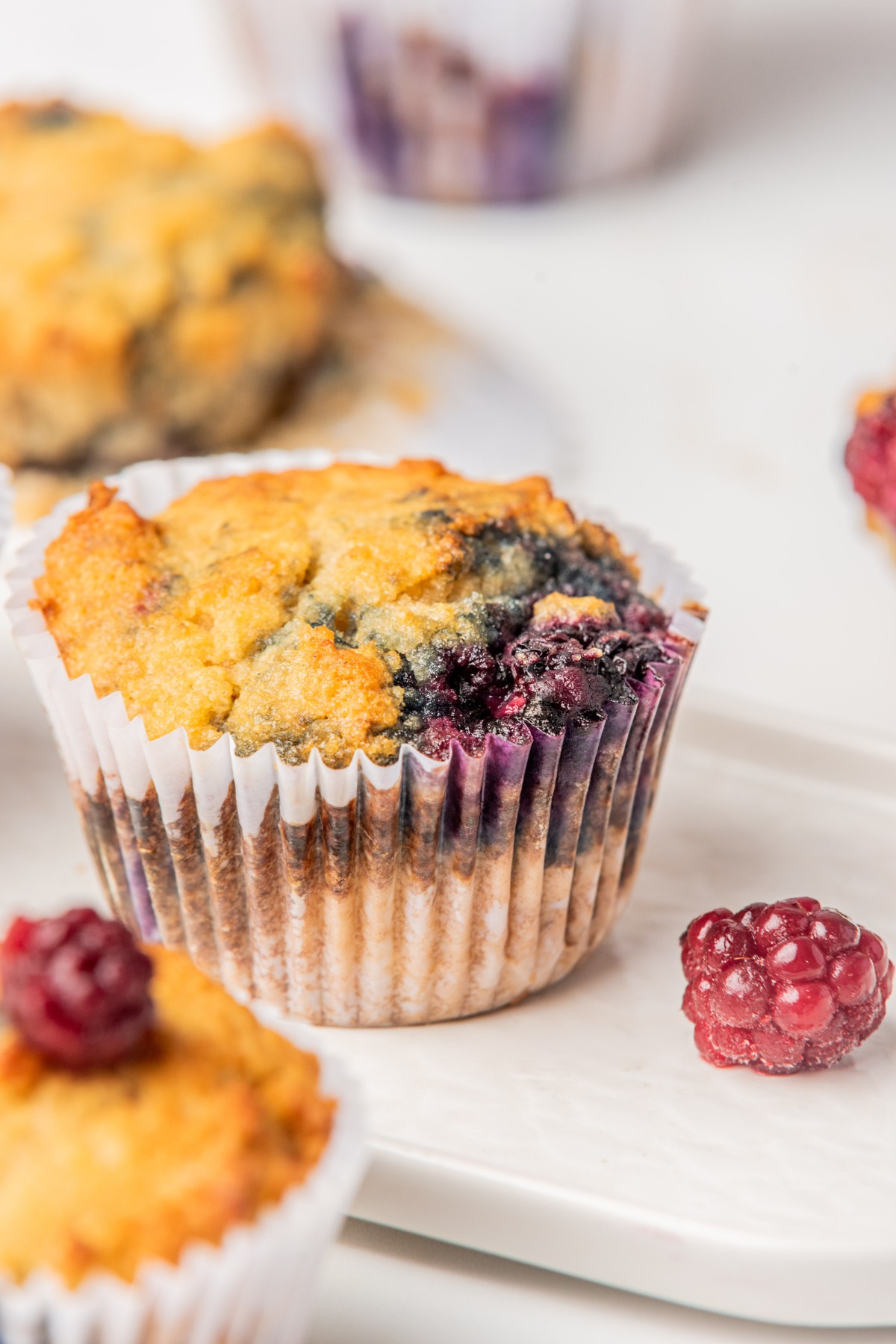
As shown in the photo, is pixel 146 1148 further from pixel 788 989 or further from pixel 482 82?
pixel 482 82

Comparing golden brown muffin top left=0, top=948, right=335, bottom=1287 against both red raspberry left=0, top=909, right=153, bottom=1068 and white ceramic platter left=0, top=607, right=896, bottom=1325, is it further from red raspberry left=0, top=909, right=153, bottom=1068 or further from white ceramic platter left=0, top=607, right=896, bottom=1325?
white ceramic platter left=0, top=607, right=896, bottom=1325

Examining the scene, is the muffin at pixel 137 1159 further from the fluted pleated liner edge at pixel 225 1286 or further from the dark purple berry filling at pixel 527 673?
the dark purple berry filling at pixel 527 673

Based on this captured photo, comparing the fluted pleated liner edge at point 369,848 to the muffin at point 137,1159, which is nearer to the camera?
the muffin at point 137,1159

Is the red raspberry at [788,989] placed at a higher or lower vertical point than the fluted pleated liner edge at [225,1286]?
lower

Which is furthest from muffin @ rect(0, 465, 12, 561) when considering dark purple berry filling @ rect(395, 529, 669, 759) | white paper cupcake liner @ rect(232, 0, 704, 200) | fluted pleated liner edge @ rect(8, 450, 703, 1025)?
white paper cupcake liner @ rect(232, 0, 704, 200)

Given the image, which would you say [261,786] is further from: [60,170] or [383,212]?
[383,212]

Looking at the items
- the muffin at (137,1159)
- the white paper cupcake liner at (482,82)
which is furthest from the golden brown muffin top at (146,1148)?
the white paper cupcake liner at (482,82)

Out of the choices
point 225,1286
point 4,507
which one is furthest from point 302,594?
point 225,1286
